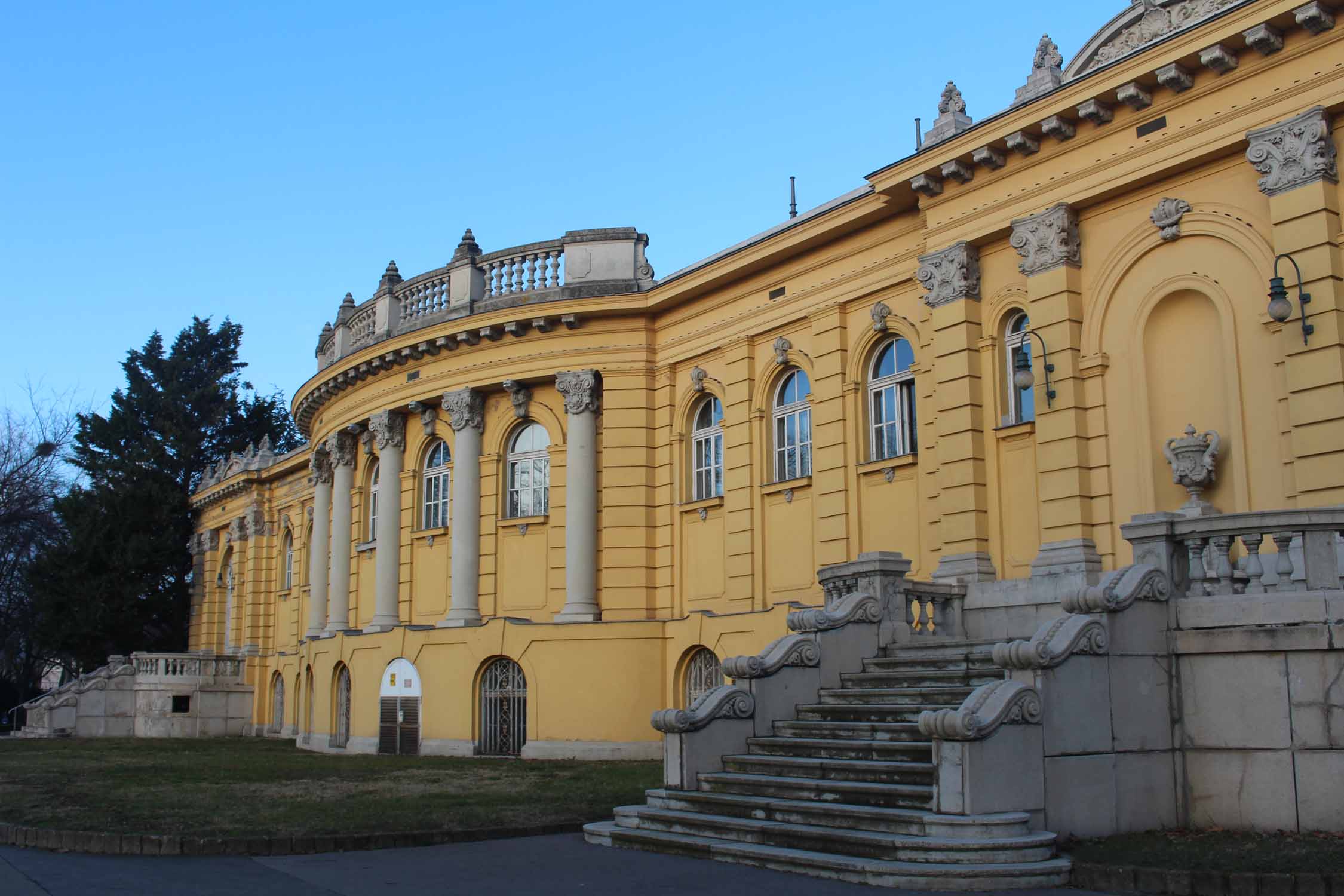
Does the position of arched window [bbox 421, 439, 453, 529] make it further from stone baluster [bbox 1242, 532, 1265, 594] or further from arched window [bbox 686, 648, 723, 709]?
stone baluster [bbox 1242, 532, 1265, 594]

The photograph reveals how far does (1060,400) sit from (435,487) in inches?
639

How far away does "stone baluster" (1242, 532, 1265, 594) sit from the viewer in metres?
11.4

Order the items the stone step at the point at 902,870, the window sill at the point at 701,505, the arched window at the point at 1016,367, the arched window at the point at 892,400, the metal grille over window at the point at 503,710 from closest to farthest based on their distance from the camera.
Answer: the stone step at the point at 902,870 < the arched window at the point at 1016,367 < the arched window at the point at 892,400 < the window sill at the point at 701,505 < the metal grille over window at the point at 503,710

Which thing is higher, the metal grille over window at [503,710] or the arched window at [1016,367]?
the arched window at [1016,367]

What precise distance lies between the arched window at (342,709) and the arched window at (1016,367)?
1785 cm

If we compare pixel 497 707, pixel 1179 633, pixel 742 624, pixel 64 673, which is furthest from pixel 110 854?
pixel 64 673

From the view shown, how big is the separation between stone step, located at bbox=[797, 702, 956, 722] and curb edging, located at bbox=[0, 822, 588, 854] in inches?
135

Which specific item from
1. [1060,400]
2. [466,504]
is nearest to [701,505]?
[466,504]

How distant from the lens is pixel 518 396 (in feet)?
89.2

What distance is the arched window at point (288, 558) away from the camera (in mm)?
41438

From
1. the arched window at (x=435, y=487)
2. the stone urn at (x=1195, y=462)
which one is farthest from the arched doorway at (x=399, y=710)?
the stone urn at (x=1195, y=462)

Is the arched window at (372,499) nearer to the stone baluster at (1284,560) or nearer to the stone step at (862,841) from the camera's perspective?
the stone step at (862,841)

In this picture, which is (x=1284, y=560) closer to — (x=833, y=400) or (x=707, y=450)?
(x=833, y=400)

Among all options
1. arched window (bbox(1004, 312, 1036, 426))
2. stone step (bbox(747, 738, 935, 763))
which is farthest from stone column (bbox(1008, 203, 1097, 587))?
stone step (bbox(747, 738, 935, 763))
